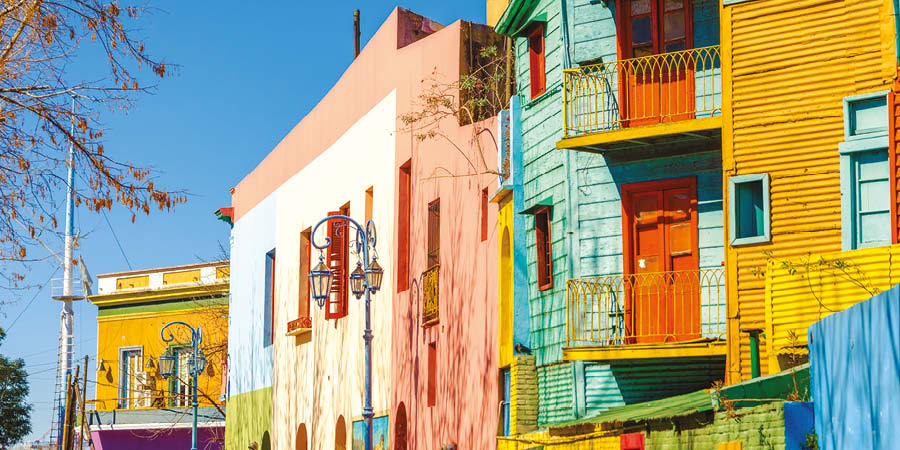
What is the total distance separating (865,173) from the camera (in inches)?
584

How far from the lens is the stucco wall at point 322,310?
25.6 m

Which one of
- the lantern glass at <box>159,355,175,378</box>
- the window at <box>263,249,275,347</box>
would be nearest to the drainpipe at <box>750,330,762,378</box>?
the window at <box>263,249,275,347</box>

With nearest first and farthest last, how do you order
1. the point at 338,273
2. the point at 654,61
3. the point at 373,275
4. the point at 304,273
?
the point at 654,61, the point at 373,275, the point at 338,273, the point at 304,273

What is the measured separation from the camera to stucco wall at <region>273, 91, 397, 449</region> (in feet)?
84.1

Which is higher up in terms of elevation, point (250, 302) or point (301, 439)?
point (250, 302)

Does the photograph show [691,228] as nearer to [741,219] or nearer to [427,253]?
[741,219]

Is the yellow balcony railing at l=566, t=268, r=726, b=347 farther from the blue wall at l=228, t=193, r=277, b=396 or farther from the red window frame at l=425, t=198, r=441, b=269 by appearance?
the blue wall at l=228, t=193, r=277, b=396

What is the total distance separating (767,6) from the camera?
1597 cm

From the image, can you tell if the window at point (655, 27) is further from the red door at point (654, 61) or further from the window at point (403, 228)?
the window at point (403, 228)

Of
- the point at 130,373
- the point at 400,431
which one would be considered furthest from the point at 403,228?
the point at 130,373

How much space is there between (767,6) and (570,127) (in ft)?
10.4

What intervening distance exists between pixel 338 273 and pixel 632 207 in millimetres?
11917

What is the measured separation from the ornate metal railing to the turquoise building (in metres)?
3.94

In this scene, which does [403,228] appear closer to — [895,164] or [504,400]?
[504,400]
